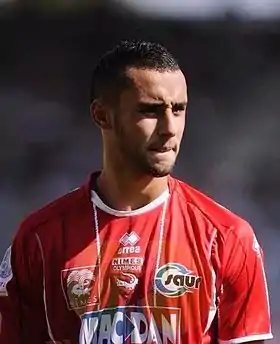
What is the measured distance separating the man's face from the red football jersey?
104 mm

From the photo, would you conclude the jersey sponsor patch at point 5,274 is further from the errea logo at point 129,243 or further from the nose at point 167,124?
the nose at point 167,124

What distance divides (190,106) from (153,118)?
145cm

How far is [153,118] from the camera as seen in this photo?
171 cm

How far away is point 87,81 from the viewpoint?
317cm

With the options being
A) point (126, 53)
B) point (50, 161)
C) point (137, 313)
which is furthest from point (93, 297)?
point (50, 161)

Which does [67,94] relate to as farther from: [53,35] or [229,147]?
[229,147]

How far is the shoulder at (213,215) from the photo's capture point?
1.75 metres

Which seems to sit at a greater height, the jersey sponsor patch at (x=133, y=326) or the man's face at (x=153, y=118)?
the man's face at (x=153, y=118)

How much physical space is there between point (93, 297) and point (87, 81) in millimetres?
1502

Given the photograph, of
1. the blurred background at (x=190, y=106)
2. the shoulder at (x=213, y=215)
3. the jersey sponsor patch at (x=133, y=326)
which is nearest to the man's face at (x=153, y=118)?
the shoulder at (x=213, y=215)

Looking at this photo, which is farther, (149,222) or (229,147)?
(229,147)

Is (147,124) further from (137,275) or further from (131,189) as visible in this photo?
(137,275)

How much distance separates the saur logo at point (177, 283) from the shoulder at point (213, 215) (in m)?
0.09

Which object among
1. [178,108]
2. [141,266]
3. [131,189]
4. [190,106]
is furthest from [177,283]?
[190,106]
